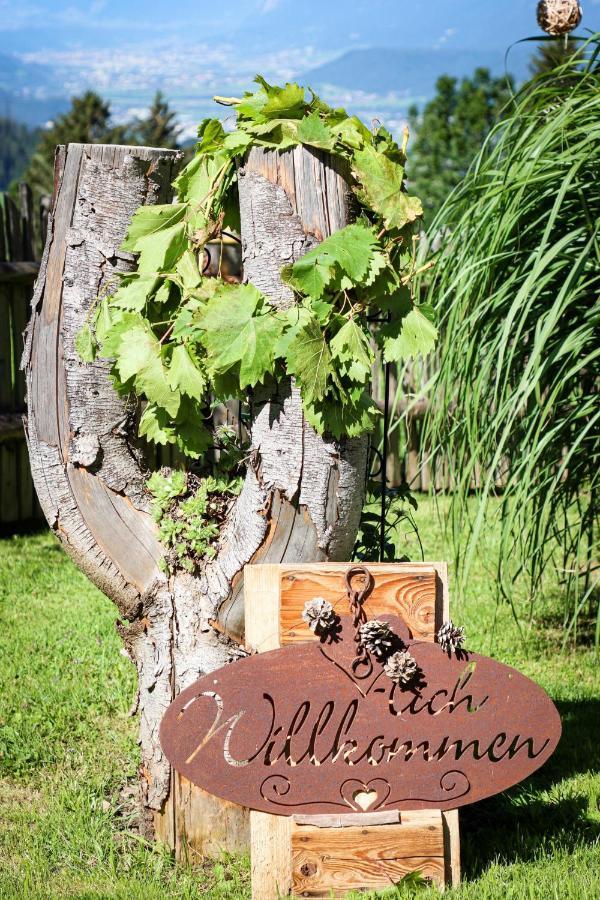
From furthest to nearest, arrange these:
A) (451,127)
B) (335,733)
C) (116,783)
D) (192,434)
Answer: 1. (451,127)
2. (116,783)
3. (192,434)
4. (335,733)

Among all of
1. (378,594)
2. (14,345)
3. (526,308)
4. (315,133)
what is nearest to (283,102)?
(315,133)

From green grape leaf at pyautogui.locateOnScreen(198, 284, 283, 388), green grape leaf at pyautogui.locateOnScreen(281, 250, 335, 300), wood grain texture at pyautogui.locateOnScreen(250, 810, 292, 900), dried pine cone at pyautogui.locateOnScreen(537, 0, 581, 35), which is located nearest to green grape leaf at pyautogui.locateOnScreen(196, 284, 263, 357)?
green grape leaf at pyautogui.locateOnScreen(198, 284, 283, 388)

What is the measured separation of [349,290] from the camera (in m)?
2.06

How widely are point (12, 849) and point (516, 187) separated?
227cm

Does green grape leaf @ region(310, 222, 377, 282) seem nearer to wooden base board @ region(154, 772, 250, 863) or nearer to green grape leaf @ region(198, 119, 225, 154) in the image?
green grape leaf @ region(198, 119, 225, 154)

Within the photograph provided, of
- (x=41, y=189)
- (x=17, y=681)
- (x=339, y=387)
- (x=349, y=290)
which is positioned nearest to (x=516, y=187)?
(x=349, y=290)

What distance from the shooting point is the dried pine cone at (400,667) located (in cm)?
201

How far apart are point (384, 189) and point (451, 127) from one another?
30.2 m

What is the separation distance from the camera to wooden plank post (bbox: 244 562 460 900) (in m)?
2.02

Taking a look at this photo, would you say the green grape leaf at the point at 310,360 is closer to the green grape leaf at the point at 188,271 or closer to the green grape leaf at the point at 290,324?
the green grape leaf at the point at 290,324

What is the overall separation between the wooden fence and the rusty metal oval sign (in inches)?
171

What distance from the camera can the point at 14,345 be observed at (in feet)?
20.4

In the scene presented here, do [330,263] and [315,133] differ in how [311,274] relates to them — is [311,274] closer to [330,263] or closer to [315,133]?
[330,263]

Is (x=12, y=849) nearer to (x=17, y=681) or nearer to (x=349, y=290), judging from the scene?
(x=17, y=681)
